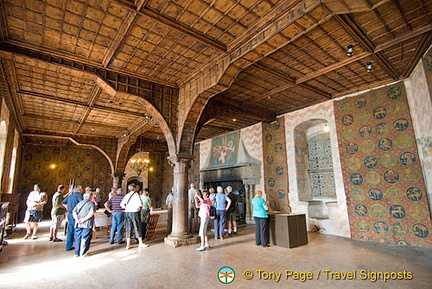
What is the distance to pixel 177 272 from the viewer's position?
3629 mm

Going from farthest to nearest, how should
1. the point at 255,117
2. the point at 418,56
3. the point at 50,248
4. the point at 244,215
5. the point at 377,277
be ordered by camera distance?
1. the point at 244,215
2. the point at 255,117
3. the point at 50,248
4. the point at 418,56
5. the point at 377,277

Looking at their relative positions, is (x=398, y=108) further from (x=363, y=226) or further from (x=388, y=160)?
(x=363, y=226)

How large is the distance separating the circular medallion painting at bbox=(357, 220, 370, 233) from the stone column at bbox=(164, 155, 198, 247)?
13.6 ft

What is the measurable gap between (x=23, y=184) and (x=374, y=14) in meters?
14.6

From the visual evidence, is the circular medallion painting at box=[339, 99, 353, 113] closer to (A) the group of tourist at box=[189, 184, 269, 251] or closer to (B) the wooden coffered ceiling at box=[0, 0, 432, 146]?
(B) the wooden coffered ceiling at box=[0, 0, 432, 146]

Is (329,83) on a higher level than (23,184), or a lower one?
higher

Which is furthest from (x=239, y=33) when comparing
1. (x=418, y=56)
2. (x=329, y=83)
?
(x=418, y=56)

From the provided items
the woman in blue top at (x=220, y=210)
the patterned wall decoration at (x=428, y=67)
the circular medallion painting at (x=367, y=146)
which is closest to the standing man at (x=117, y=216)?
the woman in blue top at (x=220, y=210)

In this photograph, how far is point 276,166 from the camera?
8.09 meters

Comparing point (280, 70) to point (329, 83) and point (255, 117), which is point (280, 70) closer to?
point (329, 83)

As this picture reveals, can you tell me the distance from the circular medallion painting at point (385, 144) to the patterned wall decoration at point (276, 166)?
2.75 metres

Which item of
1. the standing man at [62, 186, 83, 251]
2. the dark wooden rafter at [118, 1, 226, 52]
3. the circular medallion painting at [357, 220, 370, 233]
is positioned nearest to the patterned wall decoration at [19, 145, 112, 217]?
the standing man at [62, 186, 83, 251]

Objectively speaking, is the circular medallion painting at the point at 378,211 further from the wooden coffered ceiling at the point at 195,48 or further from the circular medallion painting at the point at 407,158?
the wooden coffered ceiling at the point at 195,48

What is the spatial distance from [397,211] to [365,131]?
201cm
